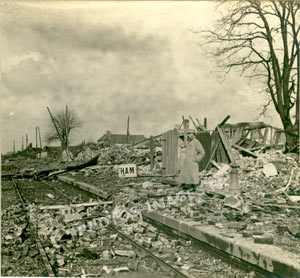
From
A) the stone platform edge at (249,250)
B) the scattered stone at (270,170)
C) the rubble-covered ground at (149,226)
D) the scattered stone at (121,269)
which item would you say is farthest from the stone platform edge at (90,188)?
the scattered stone at (121,269)

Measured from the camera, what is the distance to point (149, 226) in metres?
7.00

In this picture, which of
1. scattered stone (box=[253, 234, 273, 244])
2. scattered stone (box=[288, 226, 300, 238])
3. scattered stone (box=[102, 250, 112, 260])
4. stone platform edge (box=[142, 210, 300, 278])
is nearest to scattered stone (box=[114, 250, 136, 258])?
scattered stone (box=[102, 250, 112, 260])

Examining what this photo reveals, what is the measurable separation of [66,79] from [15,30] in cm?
105

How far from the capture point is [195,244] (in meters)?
5.77

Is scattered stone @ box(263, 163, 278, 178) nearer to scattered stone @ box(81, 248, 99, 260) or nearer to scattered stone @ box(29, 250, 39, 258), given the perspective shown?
scattered stone @ box(81, 248, 99, 260)

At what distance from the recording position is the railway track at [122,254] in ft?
15.5

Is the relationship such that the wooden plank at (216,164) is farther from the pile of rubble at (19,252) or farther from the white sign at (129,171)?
the pile of rubble at (19,252)

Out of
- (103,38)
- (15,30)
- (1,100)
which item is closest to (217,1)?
(103,38)

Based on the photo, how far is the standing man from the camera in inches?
328

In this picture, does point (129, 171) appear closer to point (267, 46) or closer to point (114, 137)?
point (114, 137)

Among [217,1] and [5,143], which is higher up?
[217,1]

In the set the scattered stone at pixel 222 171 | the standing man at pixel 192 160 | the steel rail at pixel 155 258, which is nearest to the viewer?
the steel rail at pixel 155 258

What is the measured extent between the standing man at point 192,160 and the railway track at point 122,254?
A: 1934 mm

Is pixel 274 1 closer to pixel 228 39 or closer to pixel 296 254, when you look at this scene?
pixel 228 39
